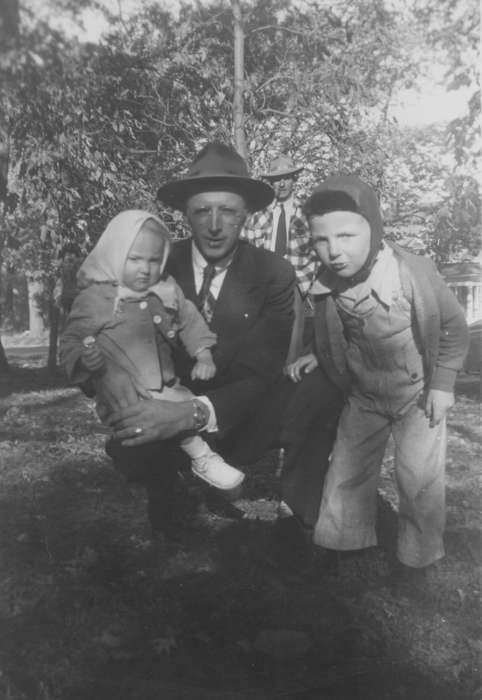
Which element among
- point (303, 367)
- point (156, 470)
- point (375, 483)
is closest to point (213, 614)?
point (156, 470)

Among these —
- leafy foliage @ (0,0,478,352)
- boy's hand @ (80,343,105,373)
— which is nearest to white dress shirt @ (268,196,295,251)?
leafy foliage @ (0,0,478,352)

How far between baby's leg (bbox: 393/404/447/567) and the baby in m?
0.73

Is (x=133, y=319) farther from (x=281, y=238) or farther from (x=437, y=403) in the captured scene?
(x=281, y=238)

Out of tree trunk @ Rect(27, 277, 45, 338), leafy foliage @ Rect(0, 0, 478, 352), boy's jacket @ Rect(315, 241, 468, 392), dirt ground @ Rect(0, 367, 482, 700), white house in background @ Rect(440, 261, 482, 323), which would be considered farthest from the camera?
tree trunk @ Rect(27, 277, 45, 338)

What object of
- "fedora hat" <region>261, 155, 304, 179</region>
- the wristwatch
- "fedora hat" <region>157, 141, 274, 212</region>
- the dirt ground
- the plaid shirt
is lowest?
the dirt ground

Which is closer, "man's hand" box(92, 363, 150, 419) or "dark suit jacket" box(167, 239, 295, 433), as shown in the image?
"man's hand" box(92, 363, 150, 419)

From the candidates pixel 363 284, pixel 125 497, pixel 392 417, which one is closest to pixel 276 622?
pixel 392 417

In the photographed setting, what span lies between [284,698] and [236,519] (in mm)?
1650

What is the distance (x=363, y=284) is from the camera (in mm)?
2682

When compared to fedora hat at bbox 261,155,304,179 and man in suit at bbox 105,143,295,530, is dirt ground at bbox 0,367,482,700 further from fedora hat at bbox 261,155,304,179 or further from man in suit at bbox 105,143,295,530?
fedora hat at bbox 261,155,304,179

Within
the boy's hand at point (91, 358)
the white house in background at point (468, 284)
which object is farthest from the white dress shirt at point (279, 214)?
the white house in background at point (468, 284)

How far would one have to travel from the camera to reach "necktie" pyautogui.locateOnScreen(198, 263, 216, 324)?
2.91 metres

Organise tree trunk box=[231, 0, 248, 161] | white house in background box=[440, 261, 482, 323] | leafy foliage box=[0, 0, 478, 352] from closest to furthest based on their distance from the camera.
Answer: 1. leafy foliage box=[0, 0, 478, 352]
2. tree trunk box=[231, 0, 248, 161]
3. white house in background box=[440, 261, 482, 323]

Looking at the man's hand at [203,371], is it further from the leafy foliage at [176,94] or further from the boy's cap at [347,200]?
the leafy foliage at [176,94]
